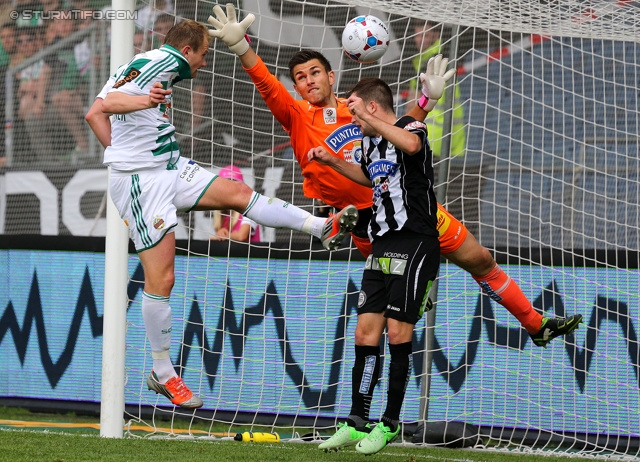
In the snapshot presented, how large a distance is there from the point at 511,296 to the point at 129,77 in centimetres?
296

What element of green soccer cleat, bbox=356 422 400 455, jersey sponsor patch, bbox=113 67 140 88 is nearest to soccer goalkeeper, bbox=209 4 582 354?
jersey sponsor patch, bbox=113 67 140 88

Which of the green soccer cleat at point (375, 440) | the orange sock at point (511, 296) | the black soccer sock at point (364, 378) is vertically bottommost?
the green soccer cleat at point (375, 440)

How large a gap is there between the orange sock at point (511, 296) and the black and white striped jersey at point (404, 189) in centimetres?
114

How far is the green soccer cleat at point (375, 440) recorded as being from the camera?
510 cm

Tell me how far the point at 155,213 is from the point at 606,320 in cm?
401

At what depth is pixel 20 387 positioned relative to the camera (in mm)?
8812

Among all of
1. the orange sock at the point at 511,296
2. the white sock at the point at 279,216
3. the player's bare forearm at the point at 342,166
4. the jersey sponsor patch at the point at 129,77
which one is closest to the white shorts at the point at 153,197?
the white sock at the point at 279,216

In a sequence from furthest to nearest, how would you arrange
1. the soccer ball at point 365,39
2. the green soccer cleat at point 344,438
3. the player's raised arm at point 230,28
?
the soccer ball at point 365,39, the player's raised arm at point 230,28, the green soccer cleat at point 344,438

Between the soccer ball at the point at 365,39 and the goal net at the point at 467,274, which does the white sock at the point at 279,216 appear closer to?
the soccer ball at the point at 365,39

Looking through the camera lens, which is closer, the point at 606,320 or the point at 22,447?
the point at 22,447

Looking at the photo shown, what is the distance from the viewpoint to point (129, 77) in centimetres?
554

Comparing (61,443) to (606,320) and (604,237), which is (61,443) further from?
(604,237)

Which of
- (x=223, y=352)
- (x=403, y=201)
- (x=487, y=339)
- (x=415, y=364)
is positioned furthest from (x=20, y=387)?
(x=403, y=201)

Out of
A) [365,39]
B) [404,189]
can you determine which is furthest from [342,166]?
[365,39]
